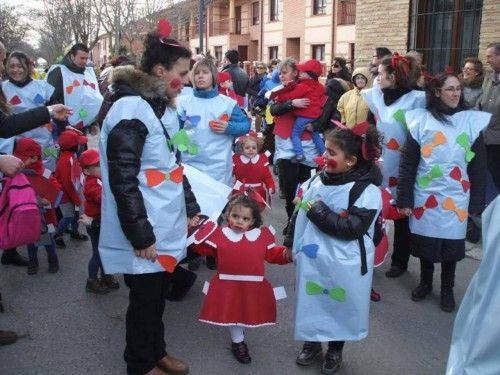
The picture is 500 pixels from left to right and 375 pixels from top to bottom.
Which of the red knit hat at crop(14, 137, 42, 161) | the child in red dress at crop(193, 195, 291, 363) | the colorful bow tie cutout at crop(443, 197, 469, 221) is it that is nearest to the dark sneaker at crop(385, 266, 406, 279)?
the colorful bow tie cutout at crop(443, 197, 469, 221)

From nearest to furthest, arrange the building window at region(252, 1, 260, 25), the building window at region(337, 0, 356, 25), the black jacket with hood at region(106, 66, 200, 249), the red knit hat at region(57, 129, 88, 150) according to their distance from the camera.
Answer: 1. the black jacket with hood at region(106, 66, 200, 249)
2. the red knit hat at region(57, 129, 88, 150)
3. the building window at region(337, 0, 356, 25)
4. the building window at region(252, 1, 260, 25)

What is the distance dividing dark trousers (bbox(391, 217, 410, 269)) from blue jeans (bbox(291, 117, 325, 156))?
4.07 feet

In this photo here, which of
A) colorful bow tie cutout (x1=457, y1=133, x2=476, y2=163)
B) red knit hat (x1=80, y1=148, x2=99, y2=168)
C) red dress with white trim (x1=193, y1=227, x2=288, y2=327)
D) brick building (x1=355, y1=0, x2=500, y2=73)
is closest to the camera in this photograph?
red dress with white trim (x1=193, y1=227, x2=288, y2=327)

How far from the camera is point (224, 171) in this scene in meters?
4.74

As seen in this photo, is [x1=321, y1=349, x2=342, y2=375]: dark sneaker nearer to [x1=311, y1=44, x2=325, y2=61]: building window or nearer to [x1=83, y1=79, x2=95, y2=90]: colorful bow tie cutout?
[x1=83, y1=79, x2=95, y2=90]: colorful bow tie cutout

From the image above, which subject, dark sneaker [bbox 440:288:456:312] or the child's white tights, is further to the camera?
dark sneaker [bbox 440:288:456:312]

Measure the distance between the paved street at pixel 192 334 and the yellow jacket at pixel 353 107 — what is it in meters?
2.19

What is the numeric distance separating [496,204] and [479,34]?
7599 mm

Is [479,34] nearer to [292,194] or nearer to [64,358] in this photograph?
[292,194]

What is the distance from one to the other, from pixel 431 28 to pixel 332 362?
7514mm

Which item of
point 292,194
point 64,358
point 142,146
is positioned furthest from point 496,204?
point 292,194

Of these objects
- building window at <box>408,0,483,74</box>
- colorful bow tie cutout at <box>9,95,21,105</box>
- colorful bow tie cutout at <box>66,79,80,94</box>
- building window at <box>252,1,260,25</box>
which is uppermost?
building window at <box>252,1,260,25</box>

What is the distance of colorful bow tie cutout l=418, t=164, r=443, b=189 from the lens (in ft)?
13.3

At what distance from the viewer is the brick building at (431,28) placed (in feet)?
26.7
